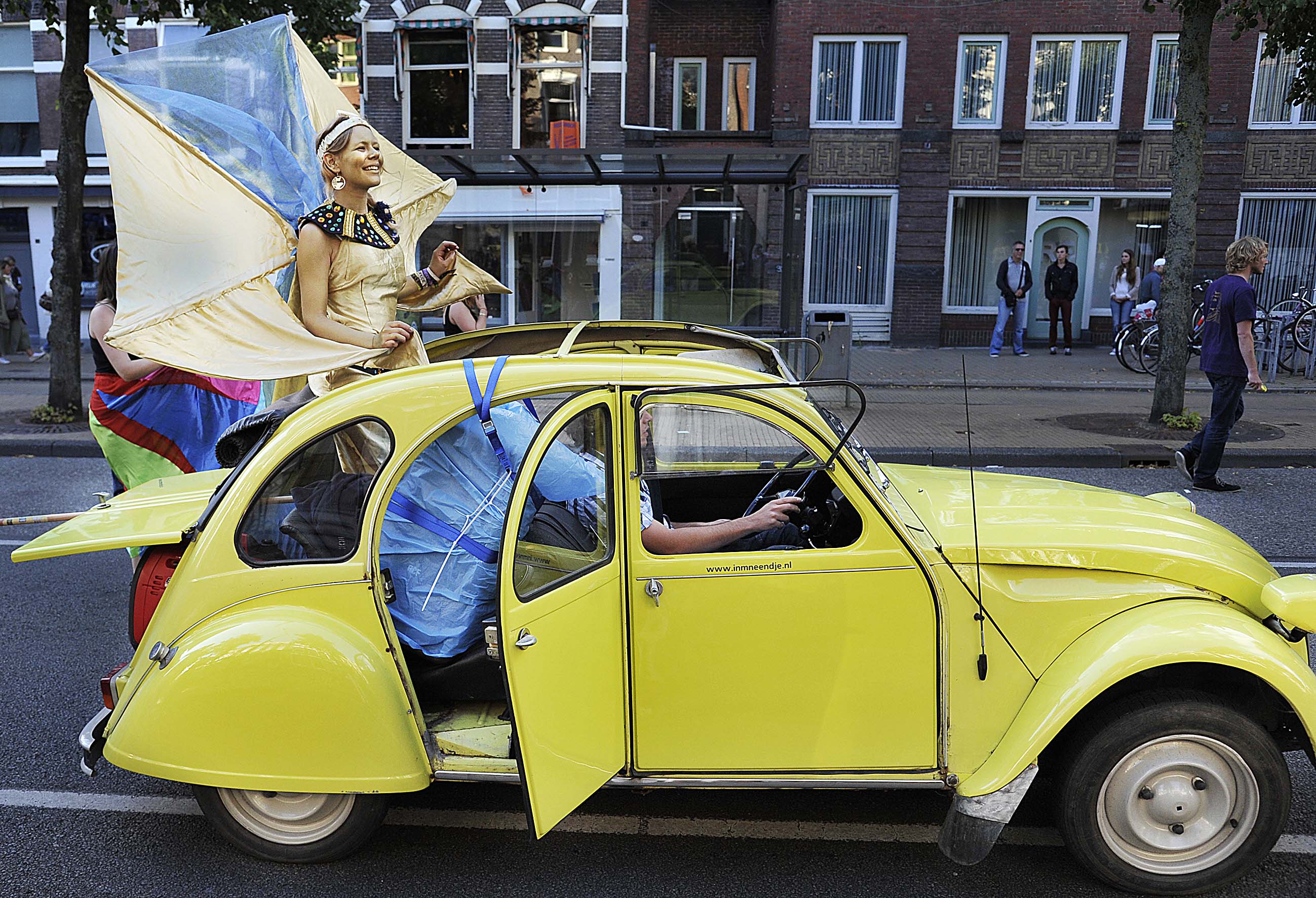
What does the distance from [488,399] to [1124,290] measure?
61.9 ft

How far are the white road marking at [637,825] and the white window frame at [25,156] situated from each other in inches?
872

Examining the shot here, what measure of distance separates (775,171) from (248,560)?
1078 centimetres

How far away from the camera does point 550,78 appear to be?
2097 centimetres

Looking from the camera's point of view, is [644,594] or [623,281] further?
[623,281]

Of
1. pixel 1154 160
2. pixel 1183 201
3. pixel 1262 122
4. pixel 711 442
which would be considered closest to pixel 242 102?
pixel 711 442

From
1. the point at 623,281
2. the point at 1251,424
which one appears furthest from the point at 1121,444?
the point at 623,281

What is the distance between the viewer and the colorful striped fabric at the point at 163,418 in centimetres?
523

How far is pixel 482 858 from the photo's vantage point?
3463 mm

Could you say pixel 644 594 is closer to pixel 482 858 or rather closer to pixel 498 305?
pixel 482 858

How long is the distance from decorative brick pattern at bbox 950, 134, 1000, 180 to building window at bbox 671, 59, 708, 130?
5.57 m

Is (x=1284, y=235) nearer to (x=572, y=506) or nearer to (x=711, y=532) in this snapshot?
(x=711, y=532)

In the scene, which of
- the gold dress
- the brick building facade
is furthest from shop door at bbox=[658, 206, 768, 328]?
the gold dress

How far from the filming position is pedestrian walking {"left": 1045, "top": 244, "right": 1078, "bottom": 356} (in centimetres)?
1916

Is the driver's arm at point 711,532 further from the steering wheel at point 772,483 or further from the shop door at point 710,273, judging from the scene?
the shop door at point 710,273
